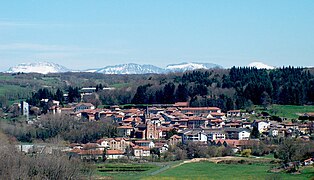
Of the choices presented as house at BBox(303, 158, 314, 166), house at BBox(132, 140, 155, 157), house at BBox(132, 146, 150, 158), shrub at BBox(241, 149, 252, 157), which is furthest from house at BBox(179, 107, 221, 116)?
house at BBox(303, 158, 314, 166)

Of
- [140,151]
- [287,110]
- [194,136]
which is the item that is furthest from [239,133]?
[287,110]

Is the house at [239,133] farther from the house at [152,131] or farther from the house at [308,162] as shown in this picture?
the house at [308,162]

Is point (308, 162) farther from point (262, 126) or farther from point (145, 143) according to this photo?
point (262, 126)

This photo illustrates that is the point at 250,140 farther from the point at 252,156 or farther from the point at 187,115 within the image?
the point at 187,115

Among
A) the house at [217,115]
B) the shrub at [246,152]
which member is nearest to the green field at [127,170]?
the shrub at [246,152]

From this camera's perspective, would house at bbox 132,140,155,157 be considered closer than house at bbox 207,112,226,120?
Yes

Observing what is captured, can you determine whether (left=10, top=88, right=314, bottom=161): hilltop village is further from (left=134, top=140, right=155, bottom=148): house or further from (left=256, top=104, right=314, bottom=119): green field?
(left=256, top=104, right=314, bottom=119): green field
